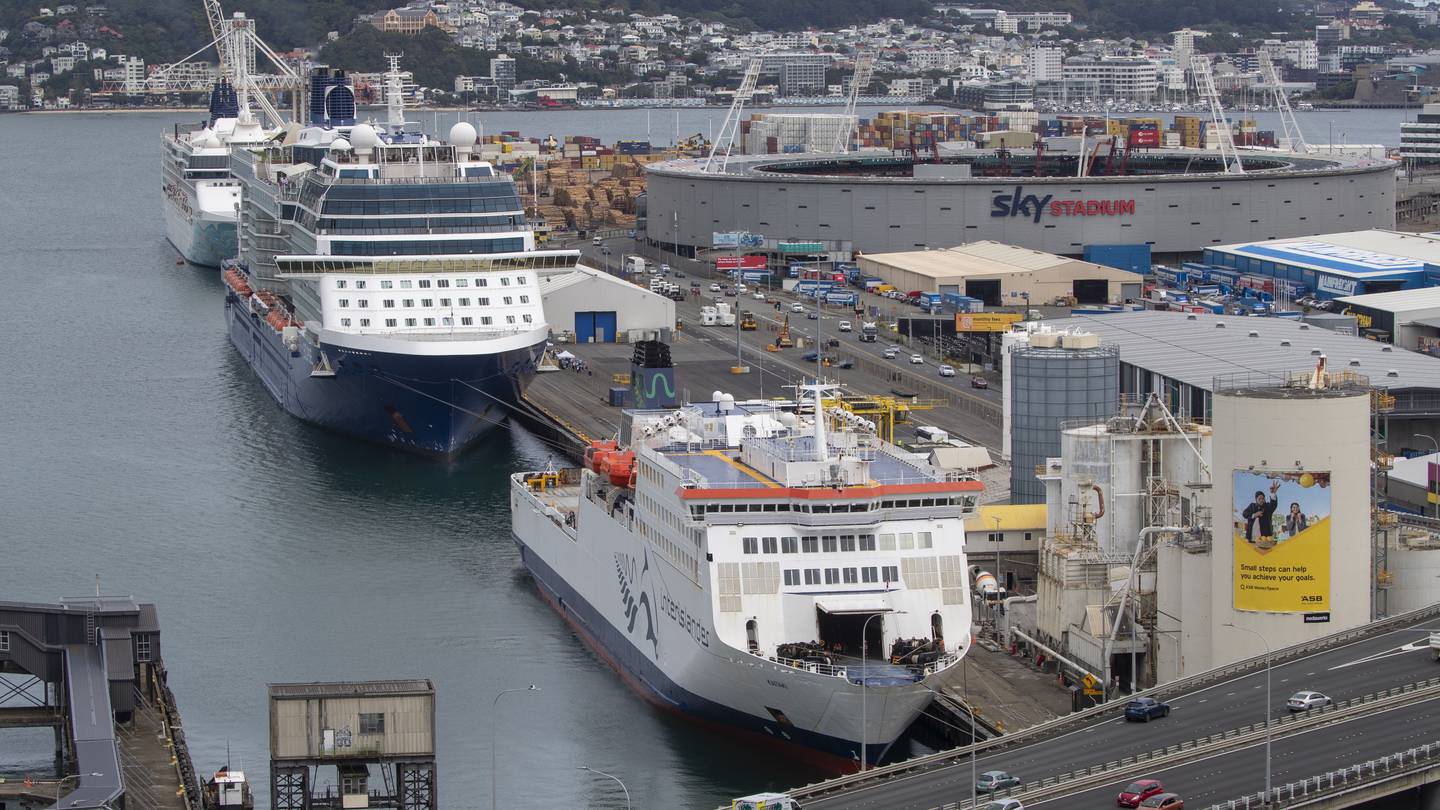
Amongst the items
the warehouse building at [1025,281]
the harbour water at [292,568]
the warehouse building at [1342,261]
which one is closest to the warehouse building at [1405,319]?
the warehouse building at [1342,261]

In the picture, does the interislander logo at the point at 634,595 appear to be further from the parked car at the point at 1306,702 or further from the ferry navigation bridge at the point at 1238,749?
the parked car at the point at 1306,702

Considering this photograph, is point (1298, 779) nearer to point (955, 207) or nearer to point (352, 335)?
point (352, 335)

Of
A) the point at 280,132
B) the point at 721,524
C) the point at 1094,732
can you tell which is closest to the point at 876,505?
the point at 721,524

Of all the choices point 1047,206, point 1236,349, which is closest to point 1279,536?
point 1236,349

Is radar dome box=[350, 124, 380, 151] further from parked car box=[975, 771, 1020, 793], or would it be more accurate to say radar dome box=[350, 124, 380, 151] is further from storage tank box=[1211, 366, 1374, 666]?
parked car box=[975, 771, 1020, 793]

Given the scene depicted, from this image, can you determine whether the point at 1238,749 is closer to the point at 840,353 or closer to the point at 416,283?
the point at 416,283

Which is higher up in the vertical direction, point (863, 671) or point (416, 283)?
point (416, 283)
